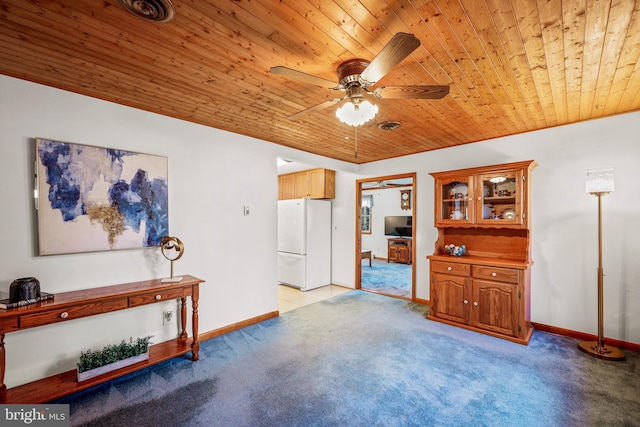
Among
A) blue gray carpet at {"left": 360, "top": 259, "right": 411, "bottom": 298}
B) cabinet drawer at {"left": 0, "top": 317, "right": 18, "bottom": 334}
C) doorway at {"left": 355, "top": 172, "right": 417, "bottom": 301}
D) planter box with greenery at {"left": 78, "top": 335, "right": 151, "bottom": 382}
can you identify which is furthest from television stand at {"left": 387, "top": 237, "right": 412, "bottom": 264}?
cabinet drawer at {"left": 0, "top": 317, "right": 18, "bottom": 334}

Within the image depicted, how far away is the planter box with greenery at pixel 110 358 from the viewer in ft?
7.11

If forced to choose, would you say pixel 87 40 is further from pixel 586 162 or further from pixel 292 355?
pixel 586 162

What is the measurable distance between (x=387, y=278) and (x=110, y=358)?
5173 mm

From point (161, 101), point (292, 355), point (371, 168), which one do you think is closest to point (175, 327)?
point (292, 355)

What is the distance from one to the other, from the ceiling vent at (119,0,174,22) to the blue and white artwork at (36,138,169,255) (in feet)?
5.07

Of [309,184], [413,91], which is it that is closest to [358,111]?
[413,91]

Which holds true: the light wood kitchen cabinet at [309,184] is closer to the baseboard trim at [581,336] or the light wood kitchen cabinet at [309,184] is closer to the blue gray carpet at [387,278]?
the blue gray carpet at [387,278]

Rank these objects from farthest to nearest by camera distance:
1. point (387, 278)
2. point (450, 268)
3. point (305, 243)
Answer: point (387, 278), point (305, 243), point (450, 268)

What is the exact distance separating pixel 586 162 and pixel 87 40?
15.3 ft

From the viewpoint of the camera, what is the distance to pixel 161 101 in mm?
2582

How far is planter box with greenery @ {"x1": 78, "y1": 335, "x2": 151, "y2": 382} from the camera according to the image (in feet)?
7.11

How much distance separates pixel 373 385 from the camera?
234 centimetres

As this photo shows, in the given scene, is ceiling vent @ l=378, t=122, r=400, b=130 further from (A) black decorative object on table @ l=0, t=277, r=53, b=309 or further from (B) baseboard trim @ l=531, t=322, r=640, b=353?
(A) black decorative object on table @ l=0, t=277, r=53, b=309

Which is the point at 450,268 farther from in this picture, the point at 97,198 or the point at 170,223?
the point at 97,198
